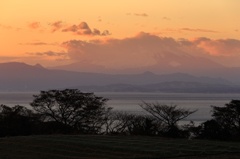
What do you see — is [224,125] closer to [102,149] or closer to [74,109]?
[74,109]

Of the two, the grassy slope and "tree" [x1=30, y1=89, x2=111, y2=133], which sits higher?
"tree" [x1=30, y1=89, x2=111, y2=133]

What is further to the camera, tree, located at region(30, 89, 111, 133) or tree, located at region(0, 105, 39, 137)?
tree, located at region(30, 89, 111, 133)

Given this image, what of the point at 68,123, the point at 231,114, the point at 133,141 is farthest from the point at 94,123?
the point at 133,141

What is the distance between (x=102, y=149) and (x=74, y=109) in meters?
21.2

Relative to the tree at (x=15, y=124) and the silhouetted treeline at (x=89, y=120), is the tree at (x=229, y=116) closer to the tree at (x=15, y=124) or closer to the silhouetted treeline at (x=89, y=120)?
the silhouetted treeline at (x=89, y=120)

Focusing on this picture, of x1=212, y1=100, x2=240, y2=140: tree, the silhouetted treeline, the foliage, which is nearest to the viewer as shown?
the foliage

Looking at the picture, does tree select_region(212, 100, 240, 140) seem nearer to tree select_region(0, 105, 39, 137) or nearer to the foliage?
the foliage

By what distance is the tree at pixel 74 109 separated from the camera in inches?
1563

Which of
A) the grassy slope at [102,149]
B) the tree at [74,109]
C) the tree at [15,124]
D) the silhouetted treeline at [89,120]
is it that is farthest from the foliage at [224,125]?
the tree at [15,124]

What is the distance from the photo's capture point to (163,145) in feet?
65.9

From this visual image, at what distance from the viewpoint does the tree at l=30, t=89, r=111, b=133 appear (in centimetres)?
3969

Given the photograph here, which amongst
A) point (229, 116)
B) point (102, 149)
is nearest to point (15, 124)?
point (102, 149)

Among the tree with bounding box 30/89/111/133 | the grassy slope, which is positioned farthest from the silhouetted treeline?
the grassy slope

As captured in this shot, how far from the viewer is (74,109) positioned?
39906 millimetres
